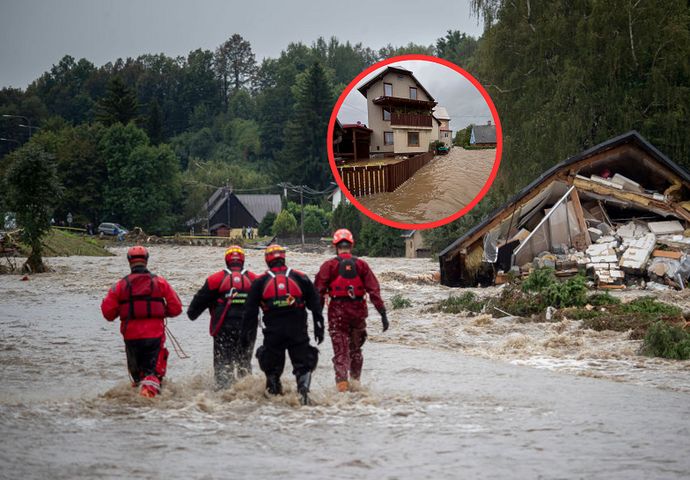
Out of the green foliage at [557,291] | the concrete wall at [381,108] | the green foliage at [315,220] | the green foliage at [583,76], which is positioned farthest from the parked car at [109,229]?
the concrete wall at [381,108]

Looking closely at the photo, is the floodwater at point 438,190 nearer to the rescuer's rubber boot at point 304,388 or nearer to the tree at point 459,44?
the rescuer's rubber boot at point 304,388

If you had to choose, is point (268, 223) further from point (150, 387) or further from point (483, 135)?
point (150, 387)

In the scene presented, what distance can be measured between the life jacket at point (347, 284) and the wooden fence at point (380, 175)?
3.01 feet

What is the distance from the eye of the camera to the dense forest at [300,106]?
109ft

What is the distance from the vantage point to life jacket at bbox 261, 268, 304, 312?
11.6 m

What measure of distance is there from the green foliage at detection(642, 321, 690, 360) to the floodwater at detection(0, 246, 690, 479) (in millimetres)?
295

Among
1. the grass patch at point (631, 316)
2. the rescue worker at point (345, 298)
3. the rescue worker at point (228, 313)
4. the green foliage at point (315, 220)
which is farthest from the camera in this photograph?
the green foliage at point (315, 220)

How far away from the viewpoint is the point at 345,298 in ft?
40.7

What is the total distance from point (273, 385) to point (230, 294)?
4.49 feet

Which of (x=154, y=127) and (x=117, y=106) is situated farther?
(x=154, y=127)

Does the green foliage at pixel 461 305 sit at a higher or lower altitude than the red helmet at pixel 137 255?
lower

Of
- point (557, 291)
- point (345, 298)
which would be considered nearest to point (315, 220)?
point (557, 291)

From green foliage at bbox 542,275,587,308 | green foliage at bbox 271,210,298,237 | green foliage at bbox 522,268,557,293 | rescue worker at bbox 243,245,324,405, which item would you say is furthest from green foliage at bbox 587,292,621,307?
green foliage at bbox 271,210,298,237

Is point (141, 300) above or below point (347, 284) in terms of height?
below
